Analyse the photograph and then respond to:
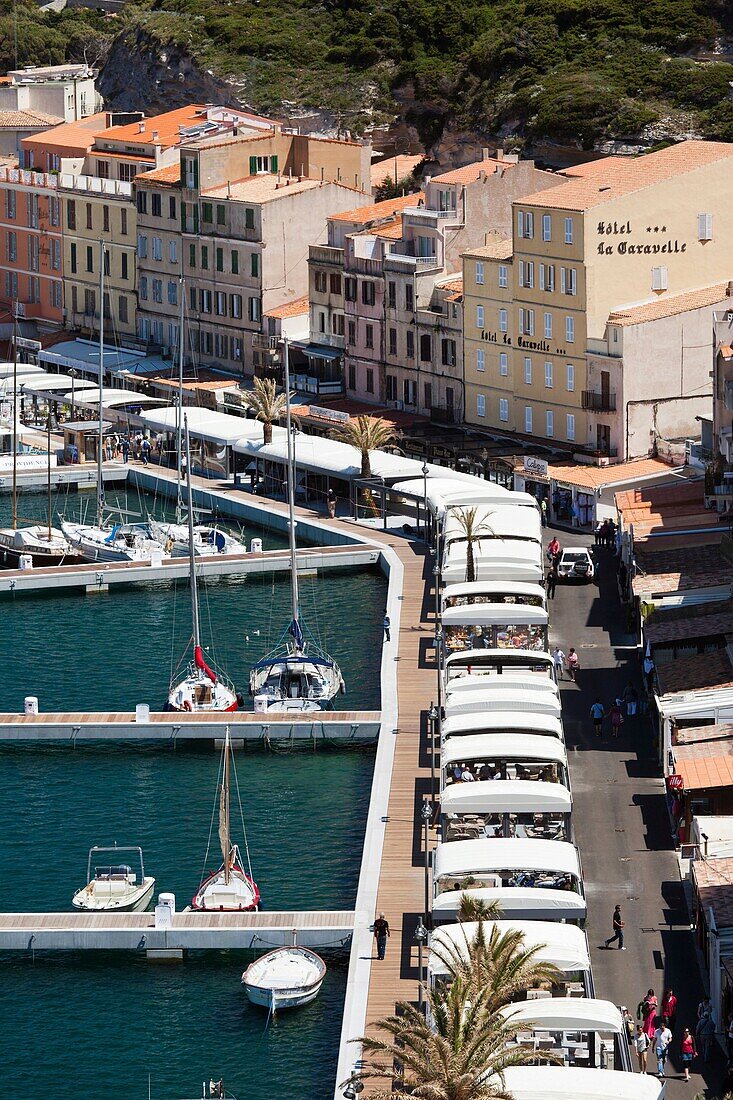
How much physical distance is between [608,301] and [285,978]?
173 feet

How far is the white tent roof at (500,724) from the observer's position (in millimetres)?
63375

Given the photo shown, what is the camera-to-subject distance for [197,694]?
73.8 m

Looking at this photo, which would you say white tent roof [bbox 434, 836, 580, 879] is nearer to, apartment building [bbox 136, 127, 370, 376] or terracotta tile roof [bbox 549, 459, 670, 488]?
terracotta tile roof [bbox 549, 459, 670, 488]

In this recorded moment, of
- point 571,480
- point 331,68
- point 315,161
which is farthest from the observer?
point 331,68

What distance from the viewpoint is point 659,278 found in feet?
326

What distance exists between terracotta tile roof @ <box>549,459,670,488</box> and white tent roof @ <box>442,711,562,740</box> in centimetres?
2889

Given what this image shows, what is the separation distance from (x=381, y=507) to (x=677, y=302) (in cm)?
1572

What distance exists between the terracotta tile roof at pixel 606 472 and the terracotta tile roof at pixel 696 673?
23.5 meters

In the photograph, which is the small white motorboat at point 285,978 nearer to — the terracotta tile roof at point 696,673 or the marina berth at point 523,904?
the marina berth at point 523,904

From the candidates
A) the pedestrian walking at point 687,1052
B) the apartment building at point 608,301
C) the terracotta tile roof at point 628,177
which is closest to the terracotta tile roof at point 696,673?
the pedestrian walking at point 687,1052

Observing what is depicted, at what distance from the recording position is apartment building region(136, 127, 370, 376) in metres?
122

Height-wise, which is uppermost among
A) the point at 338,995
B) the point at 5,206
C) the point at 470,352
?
the point at 5,206

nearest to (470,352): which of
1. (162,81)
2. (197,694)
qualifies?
(197,694)

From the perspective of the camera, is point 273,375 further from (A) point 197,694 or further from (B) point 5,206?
(A) point 197,694
